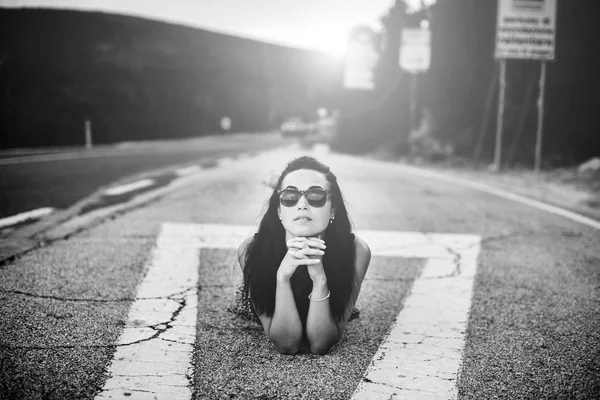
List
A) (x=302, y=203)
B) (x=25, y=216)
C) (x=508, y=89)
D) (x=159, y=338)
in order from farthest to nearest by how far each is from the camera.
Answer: (x=508, y=89)
(x=25, y=216)
(x=159, y=338)
(x=302, y=203)

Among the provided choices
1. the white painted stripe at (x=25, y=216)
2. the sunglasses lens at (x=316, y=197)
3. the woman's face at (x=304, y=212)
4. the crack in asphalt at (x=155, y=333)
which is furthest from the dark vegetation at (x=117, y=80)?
the sunglasses lens at (x=316, y=197)

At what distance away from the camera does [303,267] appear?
120 inches

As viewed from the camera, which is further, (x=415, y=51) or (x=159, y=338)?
(x=415, y=51)

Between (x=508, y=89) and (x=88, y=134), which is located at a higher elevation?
(x=508, y=89)

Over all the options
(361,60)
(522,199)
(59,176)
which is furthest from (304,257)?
(361,60)

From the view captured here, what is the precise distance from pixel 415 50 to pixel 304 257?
1429 centimetres

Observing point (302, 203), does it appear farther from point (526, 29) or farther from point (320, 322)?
point (526, 29)

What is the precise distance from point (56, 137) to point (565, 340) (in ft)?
68.4

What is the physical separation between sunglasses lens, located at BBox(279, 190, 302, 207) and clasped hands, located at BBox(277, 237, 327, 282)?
0.19 metres

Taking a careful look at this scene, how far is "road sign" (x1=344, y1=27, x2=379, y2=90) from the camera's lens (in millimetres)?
20703

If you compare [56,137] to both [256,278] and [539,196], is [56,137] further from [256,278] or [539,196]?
[256,278]

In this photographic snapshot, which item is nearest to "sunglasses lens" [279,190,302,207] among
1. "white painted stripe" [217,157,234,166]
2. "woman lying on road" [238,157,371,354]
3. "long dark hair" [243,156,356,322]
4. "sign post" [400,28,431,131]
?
"woman lying on road" [238,157,371,354]

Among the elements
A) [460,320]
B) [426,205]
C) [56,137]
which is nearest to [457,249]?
[460,320]

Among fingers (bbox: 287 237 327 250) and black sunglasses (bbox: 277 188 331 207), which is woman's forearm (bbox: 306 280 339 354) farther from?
black sunglasses (bbox: 277 188 331 207)
